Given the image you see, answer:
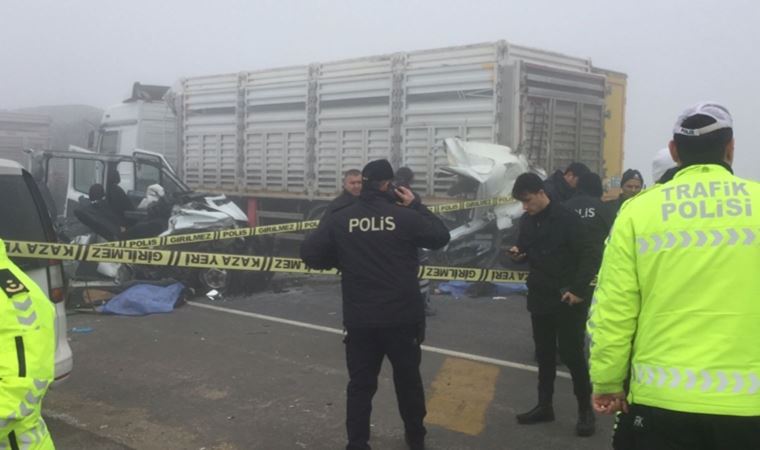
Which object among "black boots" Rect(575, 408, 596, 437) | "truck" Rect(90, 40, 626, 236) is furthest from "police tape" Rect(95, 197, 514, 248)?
"black boots" Rect(575, 408, 596, 437)

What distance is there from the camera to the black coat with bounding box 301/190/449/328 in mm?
4023

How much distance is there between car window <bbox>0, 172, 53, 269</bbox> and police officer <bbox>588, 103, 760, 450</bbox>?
3566 millimetres

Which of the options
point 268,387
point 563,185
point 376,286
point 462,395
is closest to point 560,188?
point 563,185

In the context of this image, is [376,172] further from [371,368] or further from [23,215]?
[23,215]

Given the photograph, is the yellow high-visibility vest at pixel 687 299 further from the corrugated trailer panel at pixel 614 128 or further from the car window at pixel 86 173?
the car window at pixel 86 173

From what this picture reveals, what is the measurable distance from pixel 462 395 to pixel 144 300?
15.5ft

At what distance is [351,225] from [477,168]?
5.52m

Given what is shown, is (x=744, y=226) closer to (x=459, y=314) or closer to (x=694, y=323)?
(x=694, y=323)

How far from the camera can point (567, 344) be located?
180 inches

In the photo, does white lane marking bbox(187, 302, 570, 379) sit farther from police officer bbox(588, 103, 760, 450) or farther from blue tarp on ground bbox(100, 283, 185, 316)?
police officer bbox(588, 103, 760, 450)

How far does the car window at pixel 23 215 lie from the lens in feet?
14.4

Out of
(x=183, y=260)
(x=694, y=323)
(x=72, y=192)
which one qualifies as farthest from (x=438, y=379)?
(x=72, y=192)

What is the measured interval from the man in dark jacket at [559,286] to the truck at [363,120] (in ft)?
16.6

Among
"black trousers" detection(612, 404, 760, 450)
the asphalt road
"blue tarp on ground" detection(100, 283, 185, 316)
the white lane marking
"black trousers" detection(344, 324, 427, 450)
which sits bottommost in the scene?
the asphalt road
